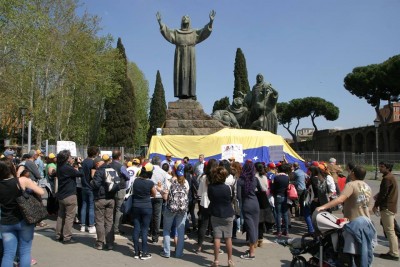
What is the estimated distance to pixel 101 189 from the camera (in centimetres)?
699

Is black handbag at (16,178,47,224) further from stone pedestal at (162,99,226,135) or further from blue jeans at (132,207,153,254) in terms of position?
stone pedestal at (162,99,226,135)

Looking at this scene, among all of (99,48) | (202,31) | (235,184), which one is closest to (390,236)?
(235,184)

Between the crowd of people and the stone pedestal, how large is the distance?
5887mm

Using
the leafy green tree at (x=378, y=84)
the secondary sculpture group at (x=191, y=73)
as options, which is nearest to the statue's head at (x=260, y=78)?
the secondary sculpture group at (x=191, y=73)

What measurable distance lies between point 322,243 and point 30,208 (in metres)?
3.79

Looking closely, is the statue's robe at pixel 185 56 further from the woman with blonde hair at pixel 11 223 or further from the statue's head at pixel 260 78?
the woman with blonde hair at pixel 11 223

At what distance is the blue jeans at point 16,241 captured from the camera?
4703 mm

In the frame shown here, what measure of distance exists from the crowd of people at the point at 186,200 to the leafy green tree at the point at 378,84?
4325cm

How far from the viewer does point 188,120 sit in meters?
14.7

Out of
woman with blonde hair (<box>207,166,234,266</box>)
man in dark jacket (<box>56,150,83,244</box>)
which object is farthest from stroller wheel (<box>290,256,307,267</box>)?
man in dark jacket (<box>56,150,83,244</box>)

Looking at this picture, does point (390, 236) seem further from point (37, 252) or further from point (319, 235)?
point (37, 252)

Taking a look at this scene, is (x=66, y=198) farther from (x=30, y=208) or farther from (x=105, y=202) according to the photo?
(x=30, y=208)

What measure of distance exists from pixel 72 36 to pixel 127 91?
17.9 metres

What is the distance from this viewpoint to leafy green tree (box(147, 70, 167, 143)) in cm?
5797
